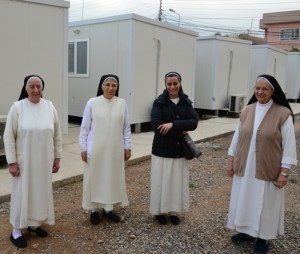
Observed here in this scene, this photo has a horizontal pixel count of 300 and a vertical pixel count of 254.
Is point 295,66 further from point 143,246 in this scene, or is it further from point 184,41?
point 143,246

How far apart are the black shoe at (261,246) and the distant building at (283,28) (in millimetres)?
42802

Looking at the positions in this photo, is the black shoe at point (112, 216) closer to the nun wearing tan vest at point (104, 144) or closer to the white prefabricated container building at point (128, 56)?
the nun wearing tan vest at point (104, 144)

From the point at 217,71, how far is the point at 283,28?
35.4 m

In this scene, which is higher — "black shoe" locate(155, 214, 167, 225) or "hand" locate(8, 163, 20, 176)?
"hand" locate(8, 163, 20, 176)

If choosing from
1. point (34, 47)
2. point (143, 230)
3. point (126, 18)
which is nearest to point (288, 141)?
point (143, 230)

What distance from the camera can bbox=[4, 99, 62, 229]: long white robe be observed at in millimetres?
3520

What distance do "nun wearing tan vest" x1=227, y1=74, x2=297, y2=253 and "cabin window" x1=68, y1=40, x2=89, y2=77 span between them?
24.2ft

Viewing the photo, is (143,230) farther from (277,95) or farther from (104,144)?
(277,95)

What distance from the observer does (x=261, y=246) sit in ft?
12.1

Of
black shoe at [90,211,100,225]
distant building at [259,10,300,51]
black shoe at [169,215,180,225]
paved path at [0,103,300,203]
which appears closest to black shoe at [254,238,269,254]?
black shoe at [169,215,180,225]

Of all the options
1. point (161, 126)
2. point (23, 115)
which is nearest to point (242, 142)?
point (161, 126)

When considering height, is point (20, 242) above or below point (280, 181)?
below

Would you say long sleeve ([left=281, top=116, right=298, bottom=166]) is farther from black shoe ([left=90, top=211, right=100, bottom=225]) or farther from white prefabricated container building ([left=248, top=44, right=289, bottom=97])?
white prefabricated container building ([left=248, top=44, right=289, bottom=97])

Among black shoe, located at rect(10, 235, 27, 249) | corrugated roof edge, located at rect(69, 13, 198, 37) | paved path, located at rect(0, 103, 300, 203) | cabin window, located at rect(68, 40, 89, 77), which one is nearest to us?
black shoe, located at rect(10, 235, 27, 249)
